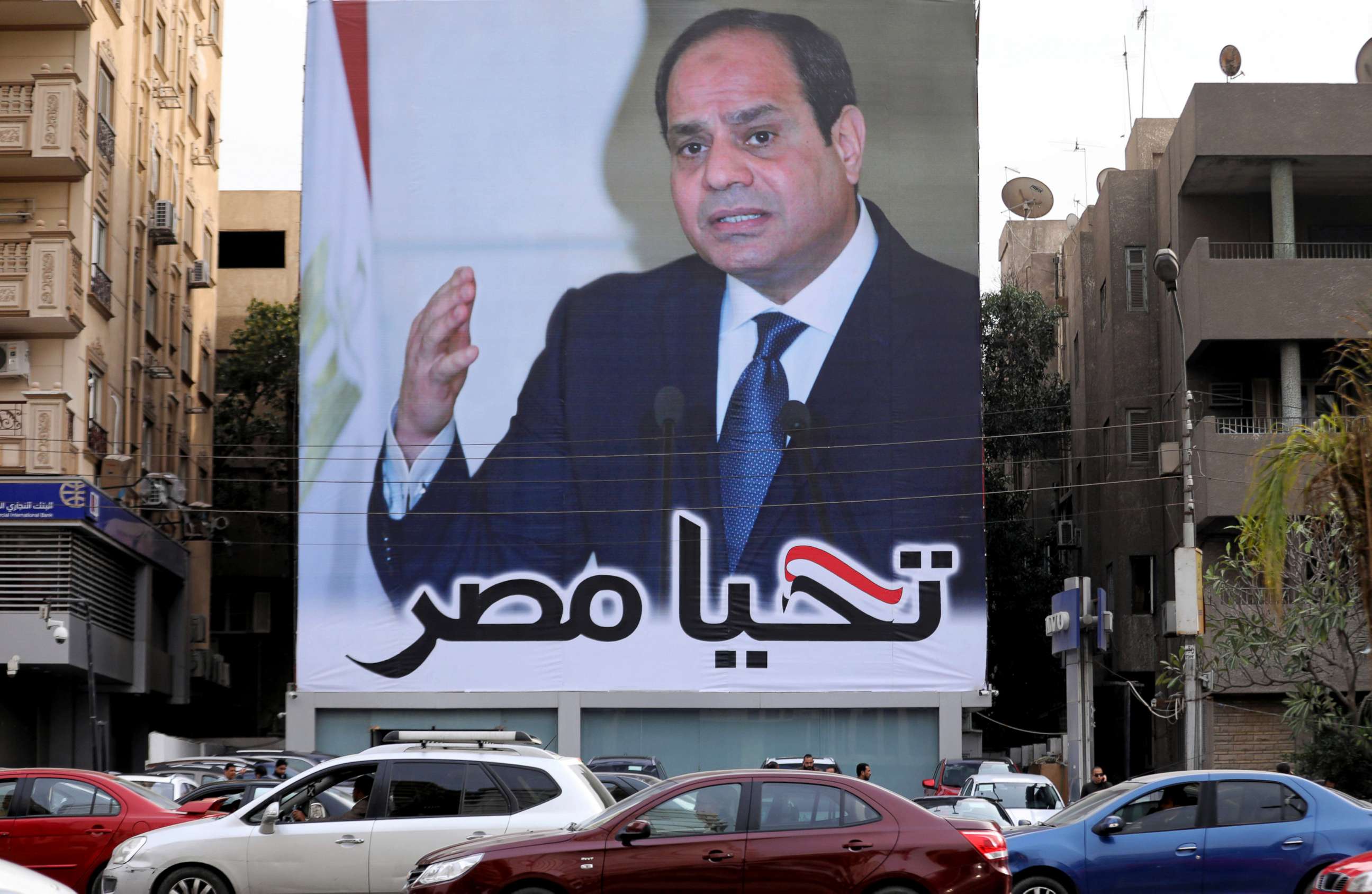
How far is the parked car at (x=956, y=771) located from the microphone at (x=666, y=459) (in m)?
11.0

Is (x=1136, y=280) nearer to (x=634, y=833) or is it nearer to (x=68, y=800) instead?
(x=68, y=800)

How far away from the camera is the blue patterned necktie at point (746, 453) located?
4150 cm

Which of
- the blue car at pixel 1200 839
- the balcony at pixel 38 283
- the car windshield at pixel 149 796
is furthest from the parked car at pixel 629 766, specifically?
the balcony at pixel 38 283

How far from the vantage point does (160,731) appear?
52094mm

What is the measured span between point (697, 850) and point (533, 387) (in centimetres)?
2959

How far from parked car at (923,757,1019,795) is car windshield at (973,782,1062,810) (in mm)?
4853

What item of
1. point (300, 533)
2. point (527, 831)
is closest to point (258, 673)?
point (300, 533)

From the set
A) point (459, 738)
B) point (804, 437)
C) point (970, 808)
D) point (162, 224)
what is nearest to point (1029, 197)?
point (804, 437)

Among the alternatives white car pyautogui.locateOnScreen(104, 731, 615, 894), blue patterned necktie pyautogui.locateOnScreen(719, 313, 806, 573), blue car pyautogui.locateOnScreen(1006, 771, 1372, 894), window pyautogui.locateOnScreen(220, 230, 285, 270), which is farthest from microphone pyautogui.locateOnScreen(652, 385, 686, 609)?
window pyautogui.locateOnScreen(220, 230, 285, 270)

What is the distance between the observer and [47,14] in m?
37.9

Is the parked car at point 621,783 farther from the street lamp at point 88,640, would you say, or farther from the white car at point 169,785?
the street lamp at point 88,640

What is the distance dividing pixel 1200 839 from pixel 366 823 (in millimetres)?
7170

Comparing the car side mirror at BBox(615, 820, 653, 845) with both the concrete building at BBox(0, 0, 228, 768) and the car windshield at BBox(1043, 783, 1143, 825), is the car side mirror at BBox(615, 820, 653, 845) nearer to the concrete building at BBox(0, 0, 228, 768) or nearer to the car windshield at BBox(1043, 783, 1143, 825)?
the car windshield at BBox(1043, 783, 1143, 825)

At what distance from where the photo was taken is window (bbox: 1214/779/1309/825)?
1541 centimetres
